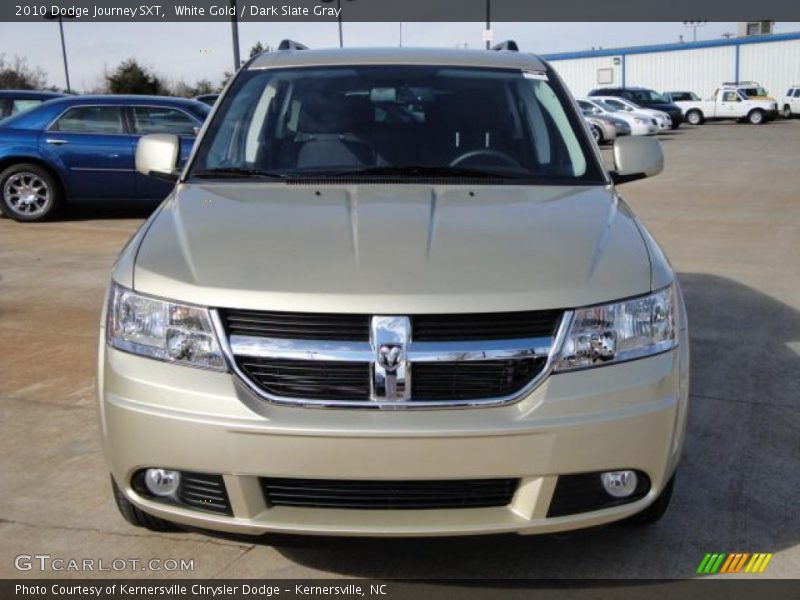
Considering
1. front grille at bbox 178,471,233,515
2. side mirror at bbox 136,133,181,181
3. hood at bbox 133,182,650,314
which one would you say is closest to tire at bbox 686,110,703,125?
side mirror at bbox 136,133,181,181

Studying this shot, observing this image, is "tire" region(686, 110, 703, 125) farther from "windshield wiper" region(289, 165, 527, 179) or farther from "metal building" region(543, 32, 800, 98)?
"windshield wiper" region(289, 165, 527, 179)

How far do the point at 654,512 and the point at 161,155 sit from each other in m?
2.68

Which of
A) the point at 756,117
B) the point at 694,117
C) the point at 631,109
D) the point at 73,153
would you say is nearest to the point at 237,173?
the point at 73,153

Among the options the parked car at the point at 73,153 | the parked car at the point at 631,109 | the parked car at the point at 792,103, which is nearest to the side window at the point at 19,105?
the parked car at the point at 73,153

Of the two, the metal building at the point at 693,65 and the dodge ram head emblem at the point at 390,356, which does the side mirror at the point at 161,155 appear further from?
the metal building at the point at 693,65

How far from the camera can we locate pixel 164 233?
3.25 metres

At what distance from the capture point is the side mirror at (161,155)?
4.36 metres

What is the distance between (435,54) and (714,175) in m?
14.0

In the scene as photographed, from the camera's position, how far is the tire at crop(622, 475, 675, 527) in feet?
10.6

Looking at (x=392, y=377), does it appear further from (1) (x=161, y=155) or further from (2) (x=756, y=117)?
(2) (x=756, y=117)

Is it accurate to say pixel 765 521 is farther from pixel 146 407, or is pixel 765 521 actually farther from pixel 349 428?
pixel 146 407

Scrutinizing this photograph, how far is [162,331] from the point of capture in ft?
9.37

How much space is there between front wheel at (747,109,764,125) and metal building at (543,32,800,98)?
12.5m

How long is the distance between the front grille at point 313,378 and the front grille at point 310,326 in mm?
74
